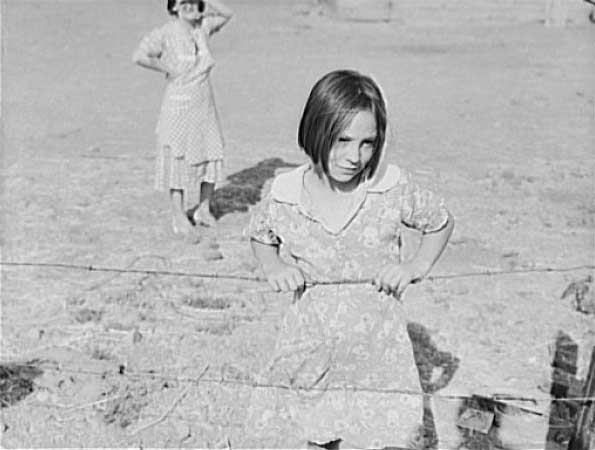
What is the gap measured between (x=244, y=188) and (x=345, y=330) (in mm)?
4706

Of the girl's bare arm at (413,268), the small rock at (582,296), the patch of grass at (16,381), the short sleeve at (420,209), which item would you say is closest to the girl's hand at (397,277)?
the girl's bare arm at (413,268)

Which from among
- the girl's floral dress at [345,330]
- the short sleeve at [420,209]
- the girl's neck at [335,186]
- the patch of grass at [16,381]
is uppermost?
the girl's neck at [335,186]

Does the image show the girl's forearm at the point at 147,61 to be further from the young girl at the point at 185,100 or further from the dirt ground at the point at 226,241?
the dirt ground at the point at 226,241

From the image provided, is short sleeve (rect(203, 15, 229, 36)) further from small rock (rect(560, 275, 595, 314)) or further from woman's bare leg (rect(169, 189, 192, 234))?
small rock (rect(560, 275, 595, 314))

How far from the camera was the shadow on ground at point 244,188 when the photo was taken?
7.01m

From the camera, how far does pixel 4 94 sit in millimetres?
11398

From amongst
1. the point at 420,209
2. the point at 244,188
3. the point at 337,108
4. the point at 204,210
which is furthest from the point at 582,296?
the point at 244,188

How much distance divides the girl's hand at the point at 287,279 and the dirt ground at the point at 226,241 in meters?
Answer: 1.04

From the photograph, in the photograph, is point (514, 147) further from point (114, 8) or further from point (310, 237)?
point (114, 8)

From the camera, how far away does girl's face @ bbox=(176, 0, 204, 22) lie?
19.6 feet

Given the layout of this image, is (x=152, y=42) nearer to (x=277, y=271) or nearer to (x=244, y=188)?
(x=244, y=188)

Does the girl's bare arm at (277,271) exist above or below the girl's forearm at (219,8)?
below

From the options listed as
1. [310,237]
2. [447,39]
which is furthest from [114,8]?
[310,237]

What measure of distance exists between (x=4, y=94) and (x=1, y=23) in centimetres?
603
